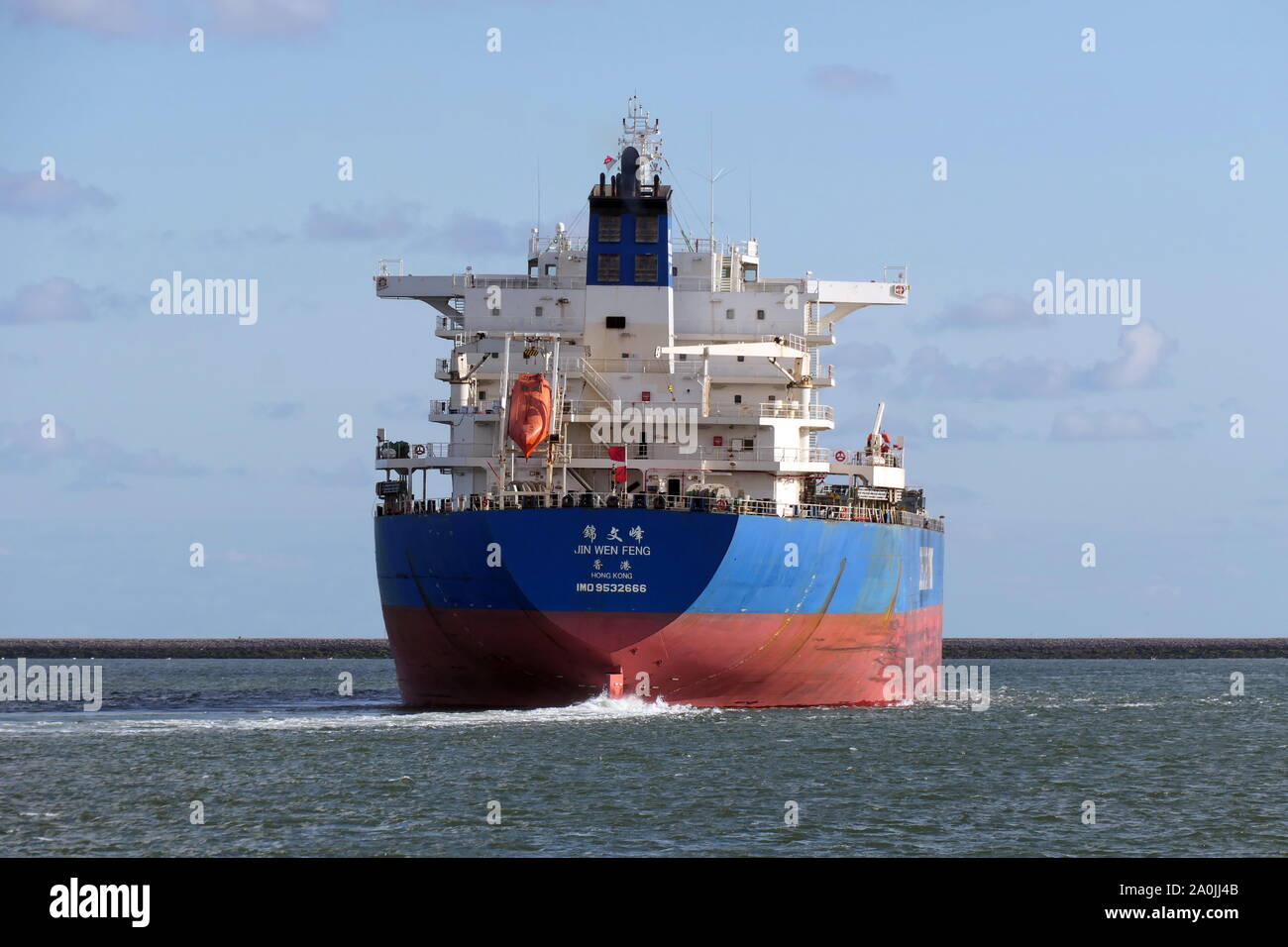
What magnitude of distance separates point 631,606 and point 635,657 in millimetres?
1184

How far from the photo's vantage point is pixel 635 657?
38.8m

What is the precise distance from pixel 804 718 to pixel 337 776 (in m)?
13.4

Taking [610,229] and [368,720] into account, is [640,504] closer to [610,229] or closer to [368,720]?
[368,720]

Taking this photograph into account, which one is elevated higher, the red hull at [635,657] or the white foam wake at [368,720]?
the red hull at [635,657]

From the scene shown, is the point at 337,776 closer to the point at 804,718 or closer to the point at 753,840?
the point at 753,840

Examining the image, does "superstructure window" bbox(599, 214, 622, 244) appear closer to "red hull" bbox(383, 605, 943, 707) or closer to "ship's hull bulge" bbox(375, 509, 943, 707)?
"ship's hull bulge" bbox(375, 509, 943, 707)

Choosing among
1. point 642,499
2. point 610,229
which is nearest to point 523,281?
point 610,229

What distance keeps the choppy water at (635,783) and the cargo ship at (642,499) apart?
1.34 metres

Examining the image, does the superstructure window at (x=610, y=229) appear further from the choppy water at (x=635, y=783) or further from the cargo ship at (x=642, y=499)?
the choppy water at (x=635, y=783)

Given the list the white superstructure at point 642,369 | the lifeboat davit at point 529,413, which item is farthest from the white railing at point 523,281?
the lifeboat davit at point 529,413

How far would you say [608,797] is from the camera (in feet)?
92.4

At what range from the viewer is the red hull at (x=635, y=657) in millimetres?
38719

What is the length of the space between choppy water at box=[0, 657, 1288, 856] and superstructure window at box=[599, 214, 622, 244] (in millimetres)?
13220
